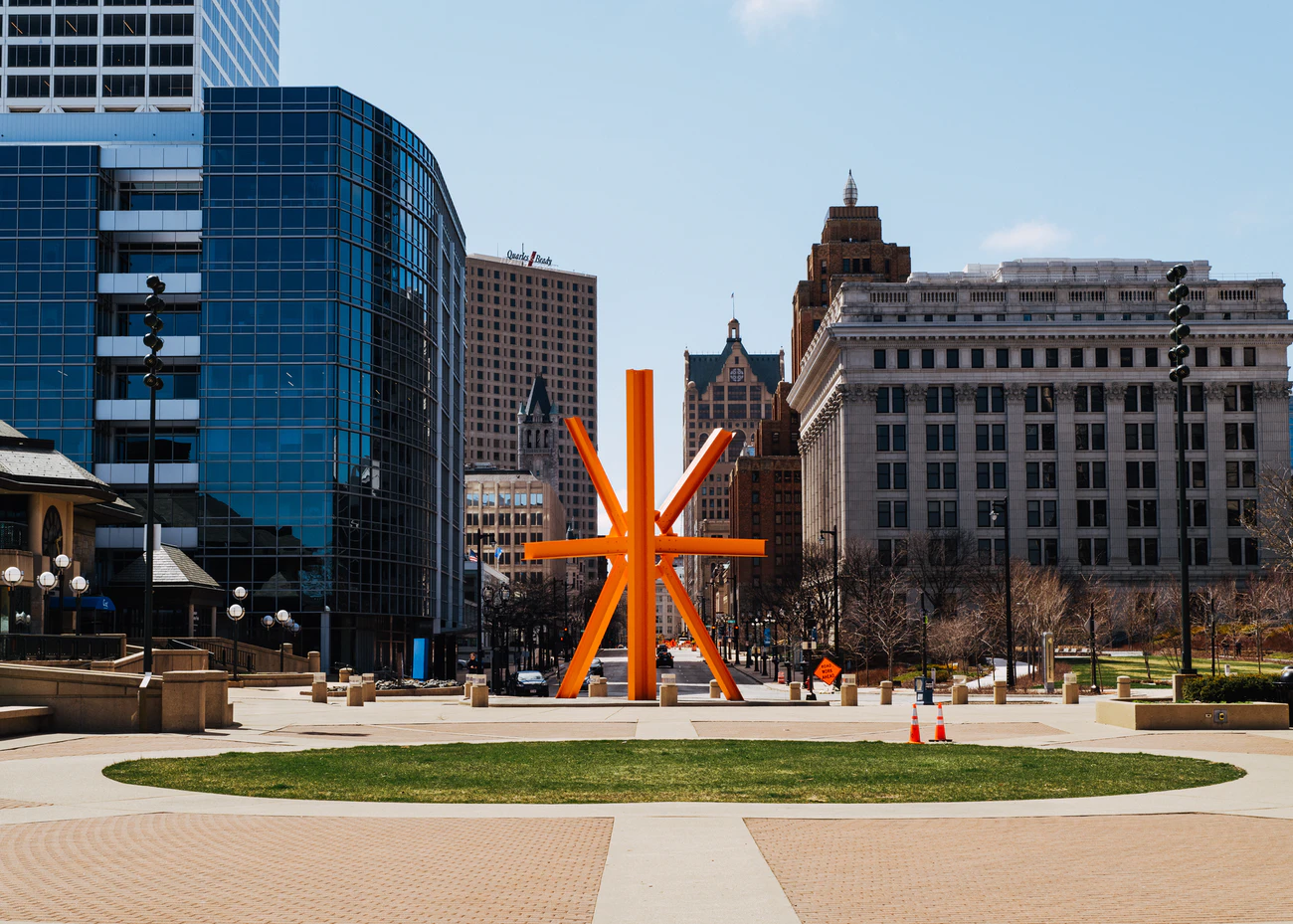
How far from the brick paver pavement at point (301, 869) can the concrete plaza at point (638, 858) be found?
35 mm

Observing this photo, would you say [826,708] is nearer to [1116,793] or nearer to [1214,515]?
[1116,793]

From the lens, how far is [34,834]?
1345cm

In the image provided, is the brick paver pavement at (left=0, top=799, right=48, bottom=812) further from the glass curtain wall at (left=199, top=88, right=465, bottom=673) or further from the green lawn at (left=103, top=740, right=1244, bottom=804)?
the glass curtain wall at (left=199, top=88, right=465, bottom=673)

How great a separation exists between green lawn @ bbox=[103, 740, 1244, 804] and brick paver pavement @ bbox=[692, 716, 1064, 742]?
3.40 meters

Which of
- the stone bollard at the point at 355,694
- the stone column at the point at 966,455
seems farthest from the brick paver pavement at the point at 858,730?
the stone column at the point at 966,455

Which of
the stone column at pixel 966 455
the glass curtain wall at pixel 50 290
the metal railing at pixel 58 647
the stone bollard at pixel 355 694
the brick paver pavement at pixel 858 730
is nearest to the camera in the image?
the brick paver pavement at pixel 858 730

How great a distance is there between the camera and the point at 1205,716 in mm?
28734

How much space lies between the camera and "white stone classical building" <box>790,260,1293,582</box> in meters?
116

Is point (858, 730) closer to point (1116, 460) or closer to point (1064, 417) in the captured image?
point (1064, 417)

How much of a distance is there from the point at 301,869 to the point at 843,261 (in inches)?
5975

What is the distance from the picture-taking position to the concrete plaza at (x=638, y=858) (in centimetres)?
1004

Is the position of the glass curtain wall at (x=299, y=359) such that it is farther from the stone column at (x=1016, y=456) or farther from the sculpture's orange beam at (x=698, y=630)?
the stone column at (x=1016, y=456)

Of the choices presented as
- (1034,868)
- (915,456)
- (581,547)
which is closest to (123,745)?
(1034,868)

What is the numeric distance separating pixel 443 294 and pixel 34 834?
267ft
